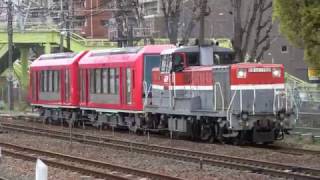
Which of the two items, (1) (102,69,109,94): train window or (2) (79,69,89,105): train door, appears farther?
(2) (79,69,89,105): train door

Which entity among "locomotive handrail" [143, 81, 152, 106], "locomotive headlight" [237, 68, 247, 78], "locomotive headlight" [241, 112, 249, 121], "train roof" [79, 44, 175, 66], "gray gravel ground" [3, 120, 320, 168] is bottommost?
"gray gravel ground" [3, 120, 320, 168]

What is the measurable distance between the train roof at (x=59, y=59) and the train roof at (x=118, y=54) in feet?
3.04

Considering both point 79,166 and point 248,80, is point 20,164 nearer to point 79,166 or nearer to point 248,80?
point 79,166

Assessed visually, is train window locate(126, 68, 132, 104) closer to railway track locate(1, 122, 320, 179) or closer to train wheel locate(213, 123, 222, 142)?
railway track locate(1, 122, 320, 179)

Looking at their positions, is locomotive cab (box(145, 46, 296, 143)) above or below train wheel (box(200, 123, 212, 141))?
above

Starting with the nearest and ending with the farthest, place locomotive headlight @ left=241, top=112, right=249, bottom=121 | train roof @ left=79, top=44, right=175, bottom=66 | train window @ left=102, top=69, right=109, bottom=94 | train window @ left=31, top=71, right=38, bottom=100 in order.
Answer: locomotive headlight @ left=241, top=112, right=249, bottom=121, train roof @ left=79, top=44, right=175, bottom=66, train window @ left=102, top=69, right=109, bottom=94, train window @ left=31, top=71, right=38, bottom=100

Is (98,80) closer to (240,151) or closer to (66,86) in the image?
(66,86)

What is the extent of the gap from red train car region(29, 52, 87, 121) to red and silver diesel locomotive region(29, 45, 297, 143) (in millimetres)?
113

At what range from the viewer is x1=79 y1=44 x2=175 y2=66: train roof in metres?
27.7

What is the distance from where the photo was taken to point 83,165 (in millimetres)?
18312

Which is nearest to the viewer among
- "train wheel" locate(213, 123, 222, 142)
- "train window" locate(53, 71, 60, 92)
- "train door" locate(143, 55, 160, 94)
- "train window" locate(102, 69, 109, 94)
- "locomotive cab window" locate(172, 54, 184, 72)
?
"train wheel" locate(213, 123, 222, 142)

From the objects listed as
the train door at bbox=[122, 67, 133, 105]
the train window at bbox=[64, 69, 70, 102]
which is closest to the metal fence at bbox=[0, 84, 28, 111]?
the train window at bbox=[64, 69, 70, 102]

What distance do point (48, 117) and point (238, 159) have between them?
21286 millimetres

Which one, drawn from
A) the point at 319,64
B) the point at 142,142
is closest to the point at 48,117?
the point at 142,142
